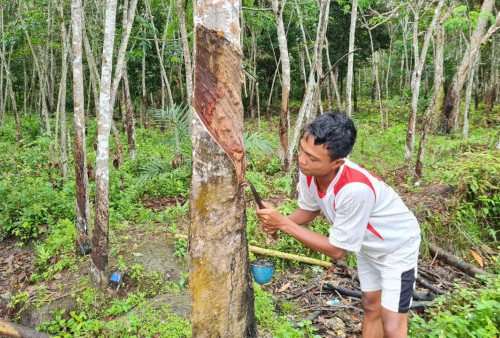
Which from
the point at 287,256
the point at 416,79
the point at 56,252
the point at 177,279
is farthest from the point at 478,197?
the point at 56,252

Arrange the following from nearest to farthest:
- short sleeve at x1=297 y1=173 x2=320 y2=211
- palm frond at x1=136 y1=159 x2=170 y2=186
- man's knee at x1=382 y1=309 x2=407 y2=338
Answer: man's knee at x1=382 y1=309 x2=407 y2=338 < short sleeve at x1=297 y1=173 x2=320 y2=211 < palm frond at x1=136 y1=159 x2=170 y2=186

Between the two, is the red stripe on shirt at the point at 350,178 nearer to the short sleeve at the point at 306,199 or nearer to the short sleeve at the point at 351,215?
the short sleeve at the point at 351,215

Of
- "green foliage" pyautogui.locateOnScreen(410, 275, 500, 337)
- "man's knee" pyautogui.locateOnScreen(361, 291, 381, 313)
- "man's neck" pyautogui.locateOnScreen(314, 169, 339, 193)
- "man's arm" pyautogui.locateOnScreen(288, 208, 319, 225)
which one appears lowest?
"green foliage" pyautogui.locateOnScreen(410, 275, 500, 337)

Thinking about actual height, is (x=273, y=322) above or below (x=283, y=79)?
below

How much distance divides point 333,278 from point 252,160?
4043 millimetres

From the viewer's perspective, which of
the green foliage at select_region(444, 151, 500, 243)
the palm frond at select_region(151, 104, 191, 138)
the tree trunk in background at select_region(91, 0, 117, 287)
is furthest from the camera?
the palm frond at select_region(151, 104, 191, 138)

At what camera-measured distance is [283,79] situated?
6.91m

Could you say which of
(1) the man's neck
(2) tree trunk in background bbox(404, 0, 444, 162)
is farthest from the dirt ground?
(2) tree trunk in background bbox(404, 0, 444, 162)

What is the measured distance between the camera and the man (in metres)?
1.93

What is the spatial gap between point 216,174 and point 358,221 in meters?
0.93

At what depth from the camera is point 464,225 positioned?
201 inches

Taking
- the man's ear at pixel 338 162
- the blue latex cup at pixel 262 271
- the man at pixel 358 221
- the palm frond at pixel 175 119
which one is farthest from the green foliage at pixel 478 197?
the palm frond at pixel 175 119

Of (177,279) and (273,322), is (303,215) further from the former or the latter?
(177,279)

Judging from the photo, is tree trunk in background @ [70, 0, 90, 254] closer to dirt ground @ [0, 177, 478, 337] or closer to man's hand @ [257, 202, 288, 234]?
dirt ground @ [0, 177, 478, 337]
